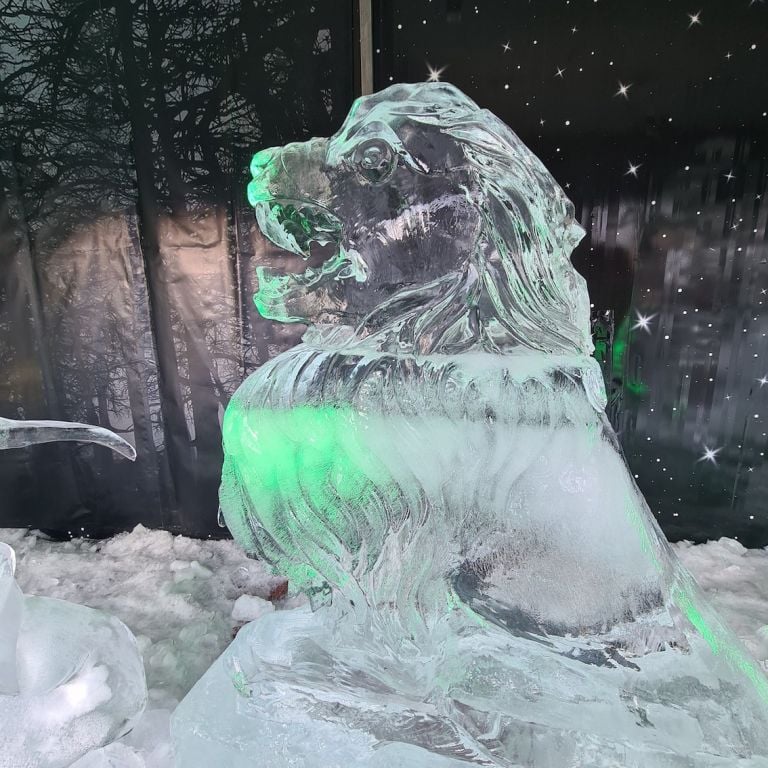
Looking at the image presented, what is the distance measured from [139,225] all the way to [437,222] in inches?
67.2

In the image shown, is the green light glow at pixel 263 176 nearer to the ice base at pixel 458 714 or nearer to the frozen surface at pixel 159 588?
the ice base at pixel 458 714

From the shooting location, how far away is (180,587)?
2045 millimetres

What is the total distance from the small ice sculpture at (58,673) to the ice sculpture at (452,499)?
20 centimetres

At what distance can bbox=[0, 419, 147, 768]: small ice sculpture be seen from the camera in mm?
967

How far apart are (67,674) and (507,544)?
3.01 feet

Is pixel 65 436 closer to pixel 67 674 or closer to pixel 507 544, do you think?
pixel 67 674

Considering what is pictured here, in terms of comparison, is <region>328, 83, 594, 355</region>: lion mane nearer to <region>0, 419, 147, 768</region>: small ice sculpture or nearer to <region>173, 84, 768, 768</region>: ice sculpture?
<region>173, 84, 768, 768</region>: ice sculpture

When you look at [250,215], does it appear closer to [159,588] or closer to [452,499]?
[159,588]

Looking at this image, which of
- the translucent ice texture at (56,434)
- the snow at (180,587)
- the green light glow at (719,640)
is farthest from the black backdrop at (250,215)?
the green light glow at (719,640)

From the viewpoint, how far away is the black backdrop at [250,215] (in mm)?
1906

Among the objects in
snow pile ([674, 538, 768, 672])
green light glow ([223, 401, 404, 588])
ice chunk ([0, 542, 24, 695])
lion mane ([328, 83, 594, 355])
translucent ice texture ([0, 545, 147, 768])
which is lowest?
snow pile ([674, 538, 768, 672])

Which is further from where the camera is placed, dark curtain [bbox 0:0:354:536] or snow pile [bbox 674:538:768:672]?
dark curtain [bbox 0:0:354:536]

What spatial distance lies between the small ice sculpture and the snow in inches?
12.1

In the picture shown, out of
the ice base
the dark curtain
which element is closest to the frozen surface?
the dark curtain
